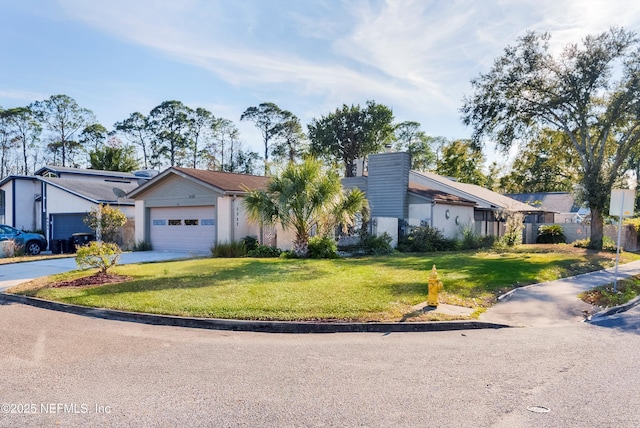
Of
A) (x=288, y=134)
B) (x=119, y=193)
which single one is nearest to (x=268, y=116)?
(x=288, y=134)

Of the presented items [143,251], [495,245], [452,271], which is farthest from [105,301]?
[495,245]

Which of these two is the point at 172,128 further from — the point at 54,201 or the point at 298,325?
the point at 298,325

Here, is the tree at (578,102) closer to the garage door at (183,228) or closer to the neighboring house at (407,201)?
the neighboring house at (407,201)

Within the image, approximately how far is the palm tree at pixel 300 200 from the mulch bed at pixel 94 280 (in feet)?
21.0

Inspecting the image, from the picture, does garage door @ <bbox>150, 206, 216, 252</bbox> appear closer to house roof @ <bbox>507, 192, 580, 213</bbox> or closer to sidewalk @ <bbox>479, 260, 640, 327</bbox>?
sidewalk @ <bbox>479, 260, 640, 327</bbox>

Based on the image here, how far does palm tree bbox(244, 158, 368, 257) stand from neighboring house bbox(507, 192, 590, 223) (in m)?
24.7

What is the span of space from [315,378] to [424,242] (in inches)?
700

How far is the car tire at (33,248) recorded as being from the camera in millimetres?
23344

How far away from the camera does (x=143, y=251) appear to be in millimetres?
22500

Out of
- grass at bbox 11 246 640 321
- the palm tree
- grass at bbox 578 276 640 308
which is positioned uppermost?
the palm tree

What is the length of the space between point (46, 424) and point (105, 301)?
5.86 metres

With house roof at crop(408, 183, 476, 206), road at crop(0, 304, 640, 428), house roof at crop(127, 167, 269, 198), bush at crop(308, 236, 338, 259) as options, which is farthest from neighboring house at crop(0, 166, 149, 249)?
road at crop(0, 304, 640, 428)

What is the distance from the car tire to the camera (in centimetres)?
2334

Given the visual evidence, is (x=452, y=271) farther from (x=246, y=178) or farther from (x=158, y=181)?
(x=158, y=181)
